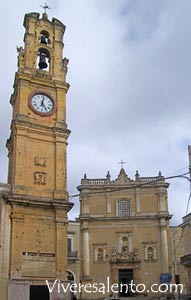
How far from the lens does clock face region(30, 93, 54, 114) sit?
2862 centimetres

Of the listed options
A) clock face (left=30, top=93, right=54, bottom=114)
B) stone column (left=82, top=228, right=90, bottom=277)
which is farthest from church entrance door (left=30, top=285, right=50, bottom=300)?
stone column (left=82, top=228, right=90, bottom=277)

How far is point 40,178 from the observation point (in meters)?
27.2

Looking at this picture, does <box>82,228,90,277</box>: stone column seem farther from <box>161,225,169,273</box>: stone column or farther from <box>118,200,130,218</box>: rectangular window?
<box>161,225,169,273</box>: stone column

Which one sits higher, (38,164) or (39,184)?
(38,164)

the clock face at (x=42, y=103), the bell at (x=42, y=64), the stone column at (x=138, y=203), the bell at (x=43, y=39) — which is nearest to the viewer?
the clock face at (x=42, y=103)

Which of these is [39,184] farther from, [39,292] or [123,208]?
[123,208]

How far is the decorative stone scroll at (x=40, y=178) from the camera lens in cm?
2706

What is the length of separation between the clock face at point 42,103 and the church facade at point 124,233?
51.0 feet

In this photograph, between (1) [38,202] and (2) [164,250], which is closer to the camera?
(1) [38,202]

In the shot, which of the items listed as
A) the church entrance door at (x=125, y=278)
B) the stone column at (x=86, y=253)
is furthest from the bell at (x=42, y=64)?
the church entrance door at (x=125, y=278)

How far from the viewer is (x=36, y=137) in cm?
2786

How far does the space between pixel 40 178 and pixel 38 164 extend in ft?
2.81

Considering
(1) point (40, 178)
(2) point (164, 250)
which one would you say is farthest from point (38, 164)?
(2) point (164, 250)

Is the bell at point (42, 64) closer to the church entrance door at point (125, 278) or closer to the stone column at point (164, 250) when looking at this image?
the stone column at point (164, 250)
